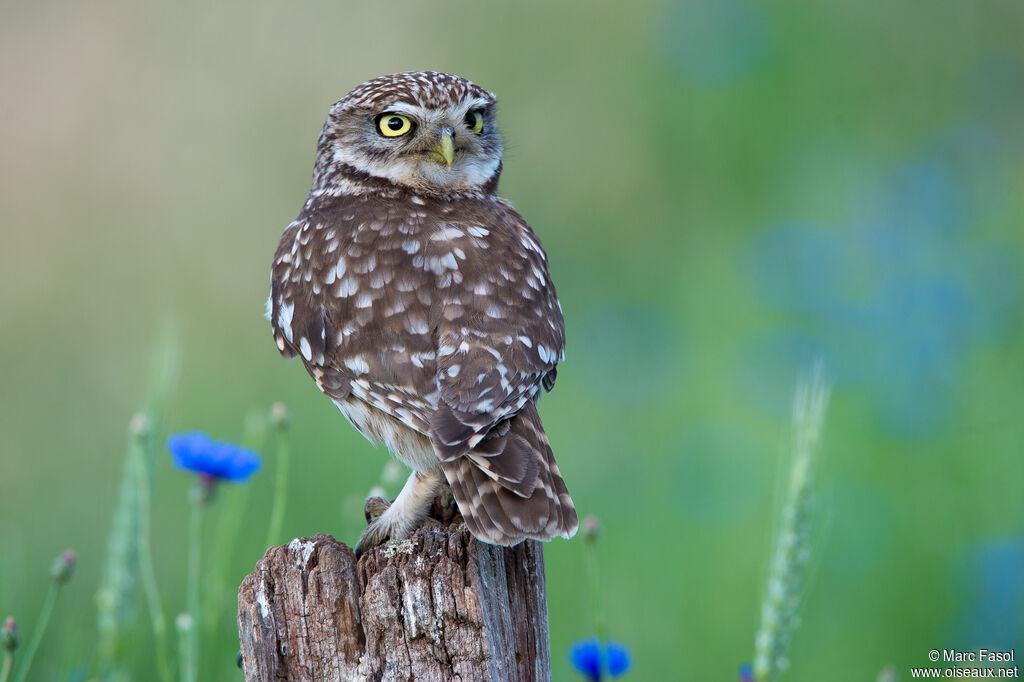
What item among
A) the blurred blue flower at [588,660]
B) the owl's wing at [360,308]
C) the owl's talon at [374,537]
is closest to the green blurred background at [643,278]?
the owl's talon at [374,537]

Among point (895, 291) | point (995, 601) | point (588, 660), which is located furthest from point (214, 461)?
point (895, 291)

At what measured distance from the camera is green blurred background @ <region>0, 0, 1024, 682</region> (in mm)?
5066

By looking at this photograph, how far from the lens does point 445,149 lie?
3836 mm

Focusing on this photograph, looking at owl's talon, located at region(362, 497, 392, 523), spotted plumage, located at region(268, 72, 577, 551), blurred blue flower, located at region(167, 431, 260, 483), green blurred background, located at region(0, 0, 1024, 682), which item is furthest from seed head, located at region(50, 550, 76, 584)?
owl's talon, located at region(362, 497, 392, 523)

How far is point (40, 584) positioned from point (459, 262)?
2955 millimetres

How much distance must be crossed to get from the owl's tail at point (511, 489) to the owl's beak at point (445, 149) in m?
1.10

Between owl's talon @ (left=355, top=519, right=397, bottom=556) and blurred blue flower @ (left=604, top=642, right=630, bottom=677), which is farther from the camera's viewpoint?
owl's talon @ (left=355, top=519, right=397, bottom=556)

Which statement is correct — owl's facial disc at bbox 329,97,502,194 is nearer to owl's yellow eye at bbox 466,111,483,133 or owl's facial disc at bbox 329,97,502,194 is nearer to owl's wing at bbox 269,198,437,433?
owl's yellow eye at bbox 466,111,483,133

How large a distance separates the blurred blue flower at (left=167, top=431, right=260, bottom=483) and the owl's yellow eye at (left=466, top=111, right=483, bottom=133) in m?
1.43

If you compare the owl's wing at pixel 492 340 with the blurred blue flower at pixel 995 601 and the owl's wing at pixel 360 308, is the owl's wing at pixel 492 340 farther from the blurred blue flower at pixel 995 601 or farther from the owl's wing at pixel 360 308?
the blurred blue flower at pixel 995 601

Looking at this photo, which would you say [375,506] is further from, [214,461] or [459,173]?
[459,173]

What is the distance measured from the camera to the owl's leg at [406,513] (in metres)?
3.34

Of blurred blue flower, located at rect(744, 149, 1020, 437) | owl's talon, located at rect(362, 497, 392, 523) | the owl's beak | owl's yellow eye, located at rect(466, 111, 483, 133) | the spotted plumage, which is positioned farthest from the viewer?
blurred blue flower, located at rect(744, 149, 1020, 437)

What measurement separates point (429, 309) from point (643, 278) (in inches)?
165
